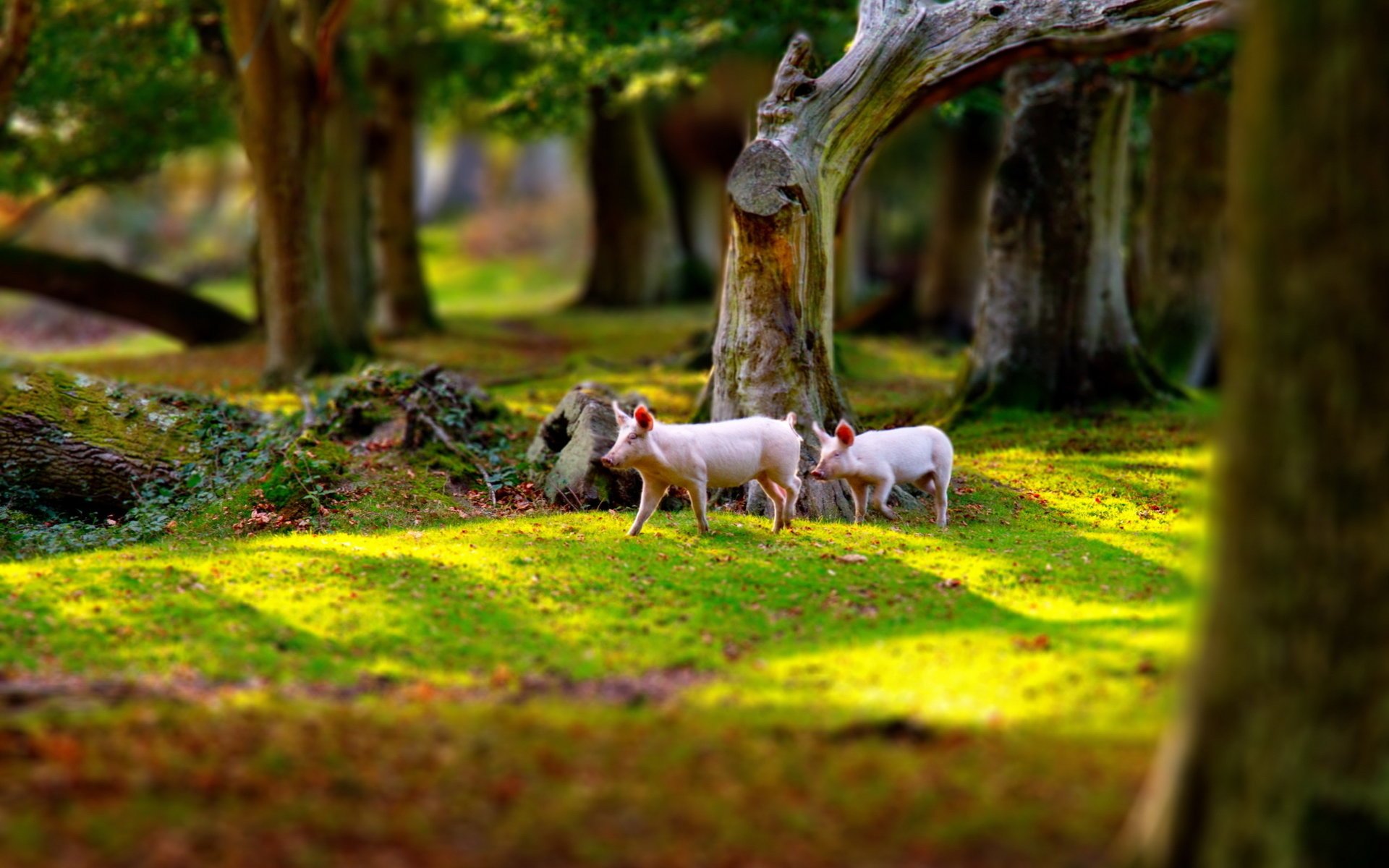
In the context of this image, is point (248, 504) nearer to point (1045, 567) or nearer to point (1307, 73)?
point (1045, 567)

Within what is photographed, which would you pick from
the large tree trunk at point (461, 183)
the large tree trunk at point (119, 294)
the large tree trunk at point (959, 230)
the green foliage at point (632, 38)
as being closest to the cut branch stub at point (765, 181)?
the green foliage at point (632, 38)

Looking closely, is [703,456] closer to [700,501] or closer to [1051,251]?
[700,501]

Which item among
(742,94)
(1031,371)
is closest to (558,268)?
(742,94)

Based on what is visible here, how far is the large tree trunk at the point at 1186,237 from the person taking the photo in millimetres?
26438

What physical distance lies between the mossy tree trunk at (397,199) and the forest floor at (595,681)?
53.0 ft

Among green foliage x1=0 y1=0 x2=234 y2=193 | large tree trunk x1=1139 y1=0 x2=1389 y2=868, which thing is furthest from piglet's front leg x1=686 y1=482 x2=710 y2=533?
green foliage x1=0 y1=0 x2=234 y2=193

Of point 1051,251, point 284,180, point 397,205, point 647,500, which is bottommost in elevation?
point 647,500

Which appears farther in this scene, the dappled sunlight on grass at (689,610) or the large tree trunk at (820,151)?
the large tree trunk at (820,151)

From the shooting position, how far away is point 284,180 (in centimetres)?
2270

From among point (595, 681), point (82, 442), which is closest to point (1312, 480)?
point (595, 681)

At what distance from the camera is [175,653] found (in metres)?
9.71

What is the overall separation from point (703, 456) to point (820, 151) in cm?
425

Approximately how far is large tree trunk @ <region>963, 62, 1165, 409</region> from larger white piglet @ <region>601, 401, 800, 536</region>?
754 cm

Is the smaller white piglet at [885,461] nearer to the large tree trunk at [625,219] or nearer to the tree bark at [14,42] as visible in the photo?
the tree bark at [14,42]
